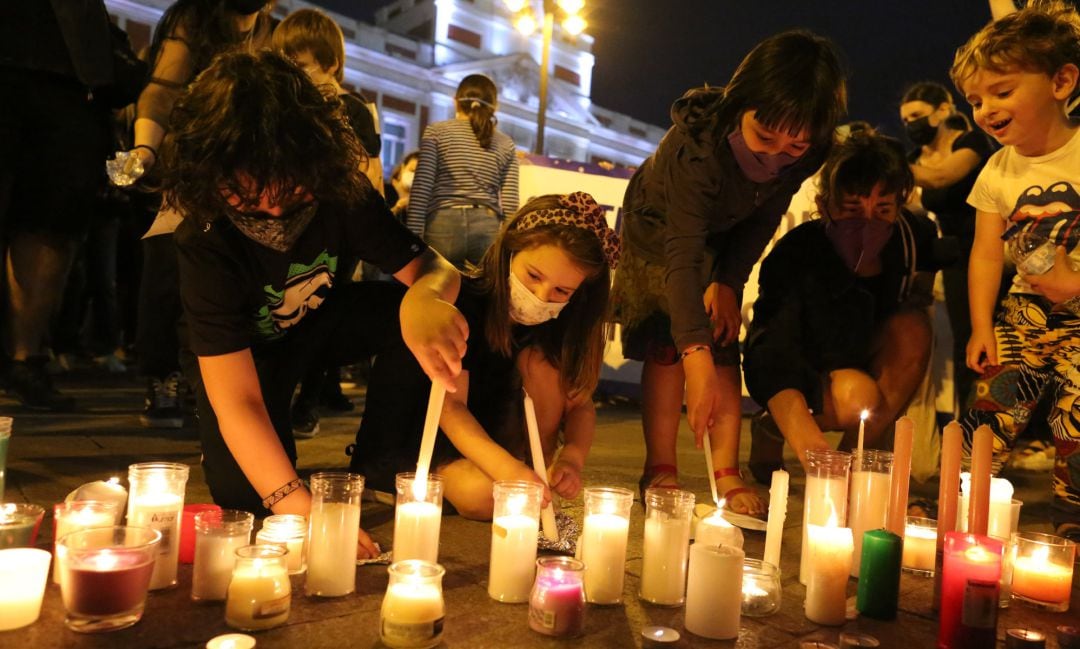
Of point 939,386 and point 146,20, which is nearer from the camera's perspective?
point 939,386

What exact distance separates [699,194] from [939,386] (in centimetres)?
285

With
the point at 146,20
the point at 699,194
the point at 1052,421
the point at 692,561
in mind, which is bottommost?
the point at 692,561

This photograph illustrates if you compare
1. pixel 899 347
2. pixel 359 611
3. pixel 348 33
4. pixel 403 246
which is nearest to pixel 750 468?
pixel 899 347

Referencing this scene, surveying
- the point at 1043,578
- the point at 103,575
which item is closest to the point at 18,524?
the point at 103,575

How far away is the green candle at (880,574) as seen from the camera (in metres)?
1.83

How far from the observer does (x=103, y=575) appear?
1497 mm

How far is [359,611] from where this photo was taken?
1.73 m

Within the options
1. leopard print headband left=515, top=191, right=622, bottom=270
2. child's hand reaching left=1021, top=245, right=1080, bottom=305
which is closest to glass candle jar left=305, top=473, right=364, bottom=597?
leopard print headband left=515, top=191, right=622, bottom=270

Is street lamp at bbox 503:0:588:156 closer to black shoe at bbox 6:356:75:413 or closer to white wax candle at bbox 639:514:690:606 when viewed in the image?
black shoe at bbox 6:356:75:413

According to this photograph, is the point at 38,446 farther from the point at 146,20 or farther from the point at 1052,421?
the point at 146,20

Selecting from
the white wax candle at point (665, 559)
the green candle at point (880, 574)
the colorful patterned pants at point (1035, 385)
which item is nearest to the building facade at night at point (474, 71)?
the colorful patterned pants at point (1035, 385)

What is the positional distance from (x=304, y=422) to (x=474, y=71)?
33.6m

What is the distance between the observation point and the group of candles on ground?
152 cm

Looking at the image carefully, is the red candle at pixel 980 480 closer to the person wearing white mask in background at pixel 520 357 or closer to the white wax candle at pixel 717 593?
the white wax candle at pixel 717 593
